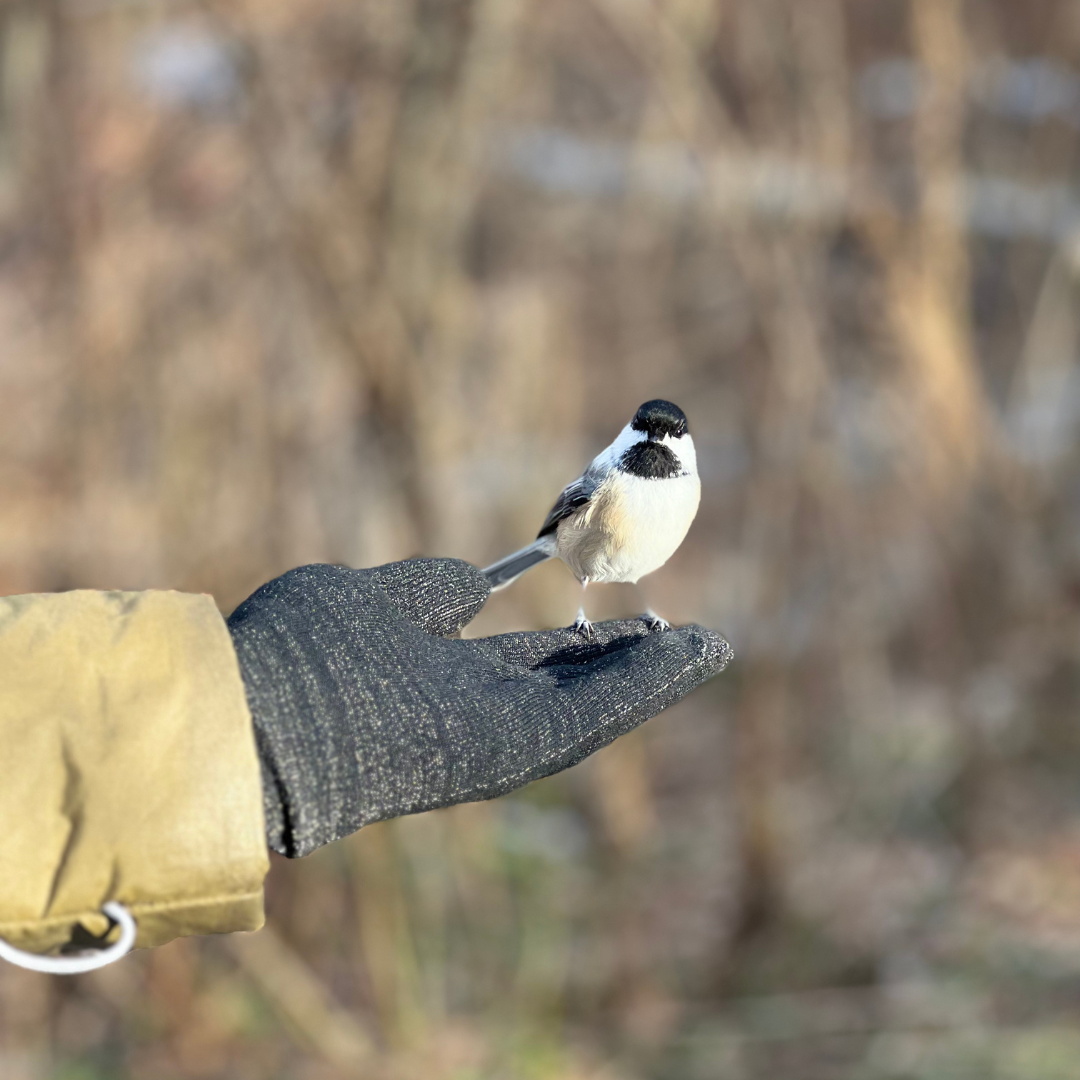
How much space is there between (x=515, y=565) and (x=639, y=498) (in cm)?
40

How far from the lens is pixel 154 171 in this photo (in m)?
3.99

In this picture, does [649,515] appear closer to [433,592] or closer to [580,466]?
[433,592]

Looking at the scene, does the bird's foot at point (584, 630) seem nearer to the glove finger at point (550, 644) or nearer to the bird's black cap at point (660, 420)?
the glove finger at point (550, 644)

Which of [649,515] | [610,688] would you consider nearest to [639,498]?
[649,515]

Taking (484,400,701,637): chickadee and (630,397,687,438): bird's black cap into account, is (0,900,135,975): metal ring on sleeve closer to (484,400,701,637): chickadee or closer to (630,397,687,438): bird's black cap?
(484,400,701,637): chickadee

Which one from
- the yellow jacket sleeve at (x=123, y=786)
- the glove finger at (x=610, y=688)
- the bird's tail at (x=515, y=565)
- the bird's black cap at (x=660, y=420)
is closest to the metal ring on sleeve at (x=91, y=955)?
the yellow jacket sleeve at (x=123, y=786)

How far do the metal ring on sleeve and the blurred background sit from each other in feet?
7.57

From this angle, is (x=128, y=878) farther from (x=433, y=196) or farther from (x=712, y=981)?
(x=712, y=981)

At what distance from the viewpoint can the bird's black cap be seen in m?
1.68

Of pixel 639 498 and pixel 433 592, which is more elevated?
pixel 639 498

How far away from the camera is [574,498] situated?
1829 mm

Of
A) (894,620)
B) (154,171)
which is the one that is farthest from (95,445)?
(894,620)

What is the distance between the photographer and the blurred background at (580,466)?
366 centimetres

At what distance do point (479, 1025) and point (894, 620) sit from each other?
8.64 ft
